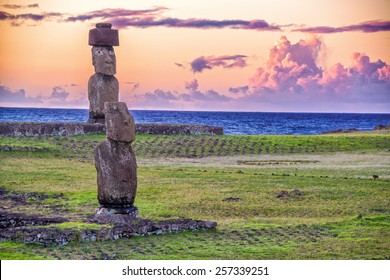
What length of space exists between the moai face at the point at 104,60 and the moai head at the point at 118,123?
19.3 meters

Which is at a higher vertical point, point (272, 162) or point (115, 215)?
point (115, 215)

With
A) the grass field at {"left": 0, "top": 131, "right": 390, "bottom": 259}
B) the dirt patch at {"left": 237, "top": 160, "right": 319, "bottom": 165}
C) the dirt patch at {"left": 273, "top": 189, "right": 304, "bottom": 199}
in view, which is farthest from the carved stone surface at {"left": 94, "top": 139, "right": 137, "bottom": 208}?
the dirt patch at {"left": 237, "top": 160, "right": 319, "bottom": 165}

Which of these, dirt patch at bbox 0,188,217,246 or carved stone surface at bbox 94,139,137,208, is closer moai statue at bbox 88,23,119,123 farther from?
carved stone surface at bbox 94,139,137,208

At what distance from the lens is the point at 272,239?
744 inches

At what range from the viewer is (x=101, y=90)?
40.5 meters

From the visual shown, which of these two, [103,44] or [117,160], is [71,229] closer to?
[117,160]

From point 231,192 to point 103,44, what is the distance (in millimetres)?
15314

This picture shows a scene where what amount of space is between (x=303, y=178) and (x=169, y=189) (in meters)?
5.12

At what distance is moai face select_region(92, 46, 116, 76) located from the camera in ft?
130

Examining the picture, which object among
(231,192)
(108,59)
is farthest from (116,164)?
(108,59)

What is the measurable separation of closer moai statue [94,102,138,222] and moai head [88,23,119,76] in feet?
62.8

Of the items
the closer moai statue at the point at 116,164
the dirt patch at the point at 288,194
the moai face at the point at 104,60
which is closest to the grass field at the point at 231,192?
the dirt patch at the point at 288,194

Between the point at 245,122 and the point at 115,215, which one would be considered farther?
the point at 245,122

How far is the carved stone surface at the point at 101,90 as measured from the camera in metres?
Result: 40.4
